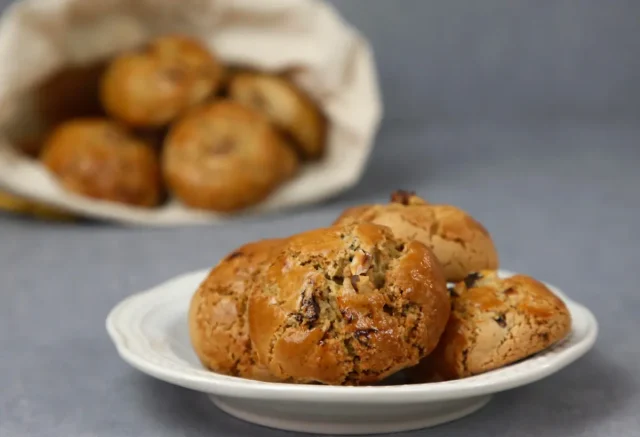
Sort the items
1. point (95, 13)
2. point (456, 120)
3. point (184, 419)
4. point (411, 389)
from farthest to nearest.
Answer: point (456, 120), point (95, 13), point (184, 419), point (411, 389)

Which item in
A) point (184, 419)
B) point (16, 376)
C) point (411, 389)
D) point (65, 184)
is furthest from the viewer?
point (65, 184)

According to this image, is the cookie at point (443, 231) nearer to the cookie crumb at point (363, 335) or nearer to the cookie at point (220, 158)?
the cookie crumb at point (363, 335)

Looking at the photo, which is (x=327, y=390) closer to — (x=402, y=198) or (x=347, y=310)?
(x=347, y=310)

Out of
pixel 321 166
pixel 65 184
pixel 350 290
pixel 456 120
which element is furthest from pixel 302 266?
pixel 456 120

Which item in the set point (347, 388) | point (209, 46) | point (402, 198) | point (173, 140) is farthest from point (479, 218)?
point (347, 388)

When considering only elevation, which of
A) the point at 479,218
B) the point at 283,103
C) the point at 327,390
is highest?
the point at 327,390

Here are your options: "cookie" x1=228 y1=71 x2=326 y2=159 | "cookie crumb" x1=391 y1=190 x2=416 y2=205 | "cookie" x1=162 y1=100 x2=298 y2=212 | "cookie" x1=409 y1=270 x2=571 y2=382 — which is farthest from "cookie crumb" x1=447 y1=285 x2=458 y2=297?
"cookie" x1=228 y1=71 x2=326 y2=159

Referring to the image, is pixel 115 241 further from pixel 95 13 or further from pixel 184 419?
pixel 184 419
